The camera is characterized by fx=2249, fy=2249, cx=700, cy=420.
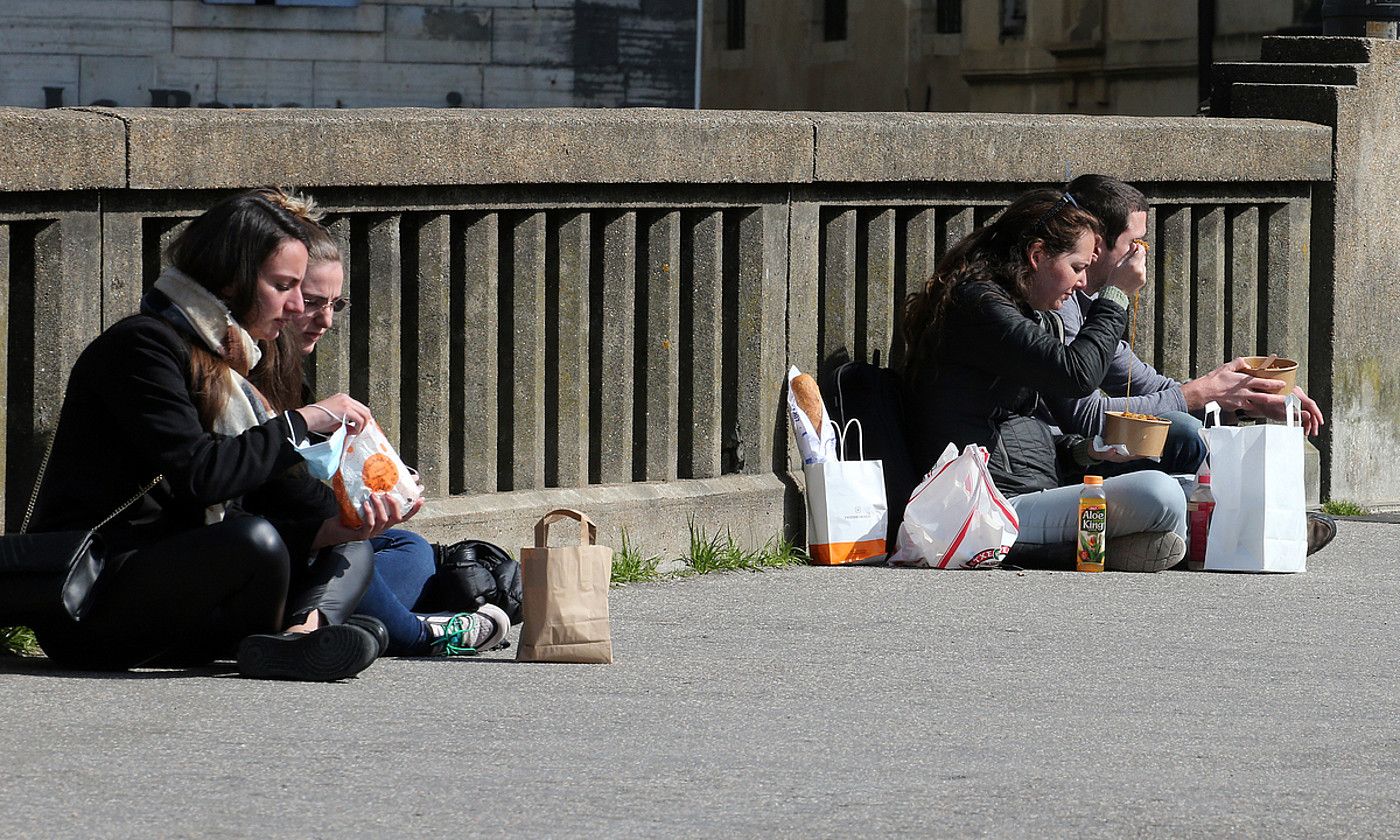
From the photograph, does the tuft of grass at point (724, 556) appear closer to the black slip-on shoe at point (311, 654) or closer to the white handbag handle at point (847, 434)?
the white handbag handle at point (847, 434)

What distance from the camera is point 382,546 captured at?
18.5ft

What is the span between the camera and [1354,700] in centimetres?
518

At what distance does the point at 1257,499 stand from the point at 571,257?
2275 millimetres

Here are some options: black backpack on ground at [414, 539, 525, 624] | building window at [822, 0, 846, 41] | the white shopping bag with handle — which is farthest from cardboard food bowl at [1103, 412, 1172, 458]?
building window at [822, 0, 846, 41]

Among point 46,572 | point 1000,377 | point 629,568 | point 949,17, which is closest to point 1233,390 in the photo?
point 1000,377

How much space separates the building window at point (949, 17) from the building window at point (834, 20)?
3038 millimetres

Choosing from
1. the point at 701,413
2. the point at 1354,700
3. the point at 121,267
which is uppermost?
the point at 121,267

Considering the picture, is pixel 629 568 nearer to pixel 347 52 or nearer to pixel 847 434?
pixel 847 434

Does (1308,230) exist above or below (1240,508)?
above

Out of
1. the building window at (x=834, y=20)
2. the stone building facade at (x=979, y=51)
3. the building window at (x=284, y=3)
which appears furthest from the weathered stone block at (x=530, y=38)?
the building window at (x=834, y=20)

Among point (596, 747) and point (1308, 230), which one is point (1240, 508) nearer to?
point (1308, 230)

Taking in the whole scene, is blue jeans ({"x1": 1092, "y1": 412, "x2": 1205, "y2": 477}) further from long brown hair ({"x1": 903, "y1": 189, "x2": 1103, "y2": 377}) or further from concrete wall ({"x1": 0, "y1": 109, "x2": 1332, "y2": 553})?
concrete wall ({"x1": 0, "y1": 109, "x2": 1332, "y2": 553})

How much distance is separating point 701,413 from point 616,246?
63cm

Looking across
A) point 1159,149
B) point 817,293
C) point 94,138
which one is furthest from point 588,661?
point 1159,149
